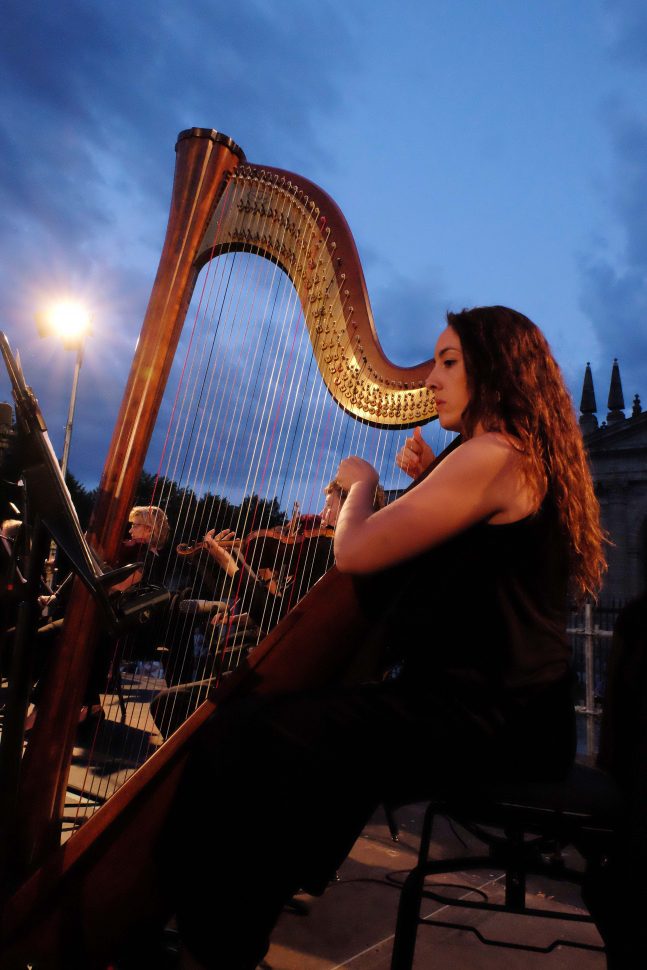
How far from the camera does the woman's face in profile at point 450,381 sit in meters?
1.64

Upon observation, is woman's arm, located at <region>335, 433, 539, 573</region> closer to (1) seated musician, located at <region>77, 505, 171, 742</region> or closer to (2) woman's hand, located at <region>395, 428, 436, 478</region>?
(2) woman's hand, located at <region>395, 428, 436, 478</region>

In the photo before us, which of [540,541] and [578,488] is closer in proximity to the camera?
[540,541]

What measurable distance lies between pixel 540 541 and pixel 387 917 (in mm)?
1893

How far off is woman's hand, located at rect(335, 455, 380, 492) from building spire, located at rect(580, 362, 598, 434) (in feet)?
90.2

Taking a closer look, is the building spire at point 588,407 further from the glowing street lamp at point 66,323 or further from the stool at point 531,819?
the stool at point 531,819

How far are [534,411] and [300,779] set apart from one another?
98 centimetres

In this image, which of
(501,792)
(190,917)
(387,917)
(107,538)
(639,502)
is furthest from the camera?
(639,502)

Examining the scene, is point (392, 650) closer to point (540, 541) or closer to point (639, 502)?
point (540, 541)

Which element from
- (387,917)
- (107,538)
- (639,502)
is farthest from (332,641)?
(639,502)

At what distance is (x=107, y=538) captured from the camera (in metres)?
2.21

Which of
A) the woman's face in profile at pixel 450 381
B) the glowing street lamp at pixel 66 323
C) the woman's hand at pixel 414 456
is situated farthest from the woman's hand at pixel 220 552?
the glowing street lamp at pixel 66 323

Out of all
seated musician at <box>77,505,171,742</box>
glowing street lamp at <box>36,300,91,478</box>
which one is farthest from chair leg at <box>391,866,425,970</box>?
glowing street lamp at <box>36,300,91,478</box>

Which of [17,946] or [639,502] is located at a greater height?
[639,502]

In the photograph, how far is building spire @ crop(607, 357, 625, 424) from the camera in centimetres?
2780
